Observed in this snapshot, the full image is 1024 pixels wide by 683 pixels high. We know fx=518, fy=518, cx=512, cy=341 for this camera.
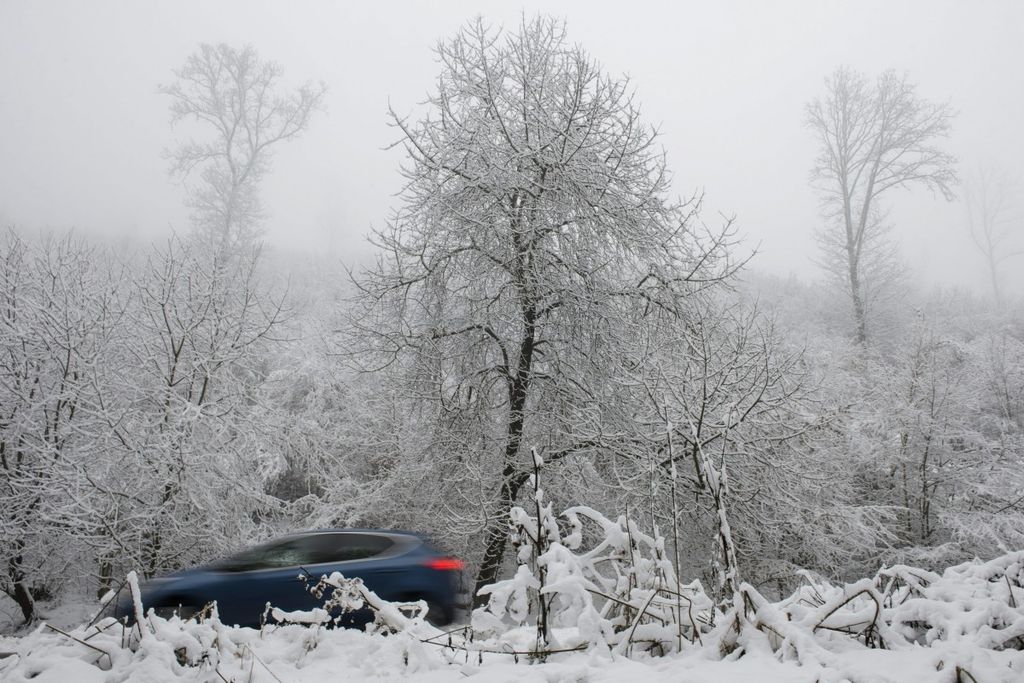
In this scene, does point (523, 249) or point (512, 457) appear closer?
point (523, 249)

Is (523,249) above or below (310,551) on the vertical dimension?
above

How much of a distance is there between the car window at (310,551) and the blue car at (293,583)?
13mm

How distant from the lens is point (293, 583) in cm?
569

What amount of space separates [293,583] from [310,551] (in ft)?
1.59

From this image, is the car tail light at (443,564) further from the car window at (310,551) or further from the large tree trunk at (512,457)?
the large tree trunk at (512,457)

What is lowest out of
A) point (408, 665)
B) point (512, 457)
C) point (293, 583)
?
point (293, 583)

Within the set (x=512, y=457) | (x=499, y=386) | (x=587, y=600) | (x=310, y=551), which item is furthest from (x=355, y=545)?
(x=587, y=600)

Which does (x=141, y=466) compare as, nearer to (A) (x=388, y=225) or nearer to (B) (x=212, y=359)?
→ (B) (x=212, y=359)

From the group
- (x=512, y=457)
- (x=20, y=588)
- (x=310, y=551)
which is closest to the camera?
(x=310, y=551)

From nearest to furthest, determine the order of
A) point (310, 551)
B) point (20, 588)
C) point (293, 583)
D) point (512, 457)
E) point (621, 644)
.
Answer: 1. point (621, 644)
2. point (293, 583)
3. point (310, 551)
4. point (512, 457)
5. point (20, 588)

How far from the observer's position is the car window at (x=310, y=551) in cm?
593

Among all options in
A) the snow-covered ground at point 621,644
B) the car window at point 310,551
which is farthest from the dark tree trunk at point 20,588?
the snow-covered ground at point 621,644

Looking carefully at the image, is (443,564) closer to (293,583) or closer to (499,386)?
(293,583)

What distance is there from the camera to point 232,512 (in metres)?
8.00
